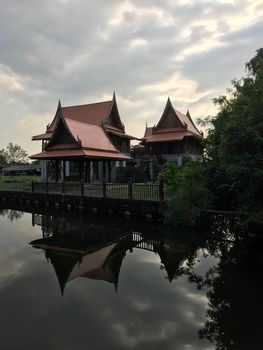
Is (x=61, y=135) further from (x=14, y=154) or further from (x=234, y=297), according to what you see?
(x=14, y=154)

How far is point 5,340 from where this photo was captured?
4.47m

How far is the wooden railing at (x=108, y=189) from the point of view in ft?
46.4

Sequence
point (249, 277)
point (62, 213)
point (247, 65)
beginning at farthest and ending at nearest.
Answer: point (62, 213), point (247, 65), point (249, 277)

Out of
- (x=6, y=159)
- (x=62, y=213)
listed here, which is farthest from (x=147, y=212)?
(x=6, y=159)

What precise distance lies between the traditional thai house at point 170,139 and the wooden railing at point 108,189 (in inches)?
462

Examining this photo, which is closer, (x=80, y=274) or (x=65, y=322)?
(x=65, y=322)

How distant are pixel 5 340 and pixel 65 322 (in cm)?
89

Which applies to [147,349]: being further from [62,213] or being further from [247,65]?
[62,213]

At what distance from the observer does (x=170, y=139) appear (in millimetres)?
28766

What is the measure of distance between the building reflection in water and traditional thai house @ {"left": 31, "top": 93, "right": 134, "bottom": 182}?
7.94 meters

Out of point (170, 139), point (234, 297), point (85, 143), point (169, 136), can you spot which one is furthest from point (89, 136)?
point (234, 297)

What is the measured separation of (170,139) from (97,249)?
20.4m

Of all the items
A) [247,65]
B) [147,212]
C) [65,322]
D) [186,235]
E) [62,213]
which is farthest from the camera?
[62,213]

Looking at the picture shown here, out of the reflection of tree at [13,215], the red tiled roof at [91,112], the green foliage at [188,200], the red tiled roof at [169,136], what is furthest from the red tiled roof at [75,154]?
the green foliage at [188,200]
